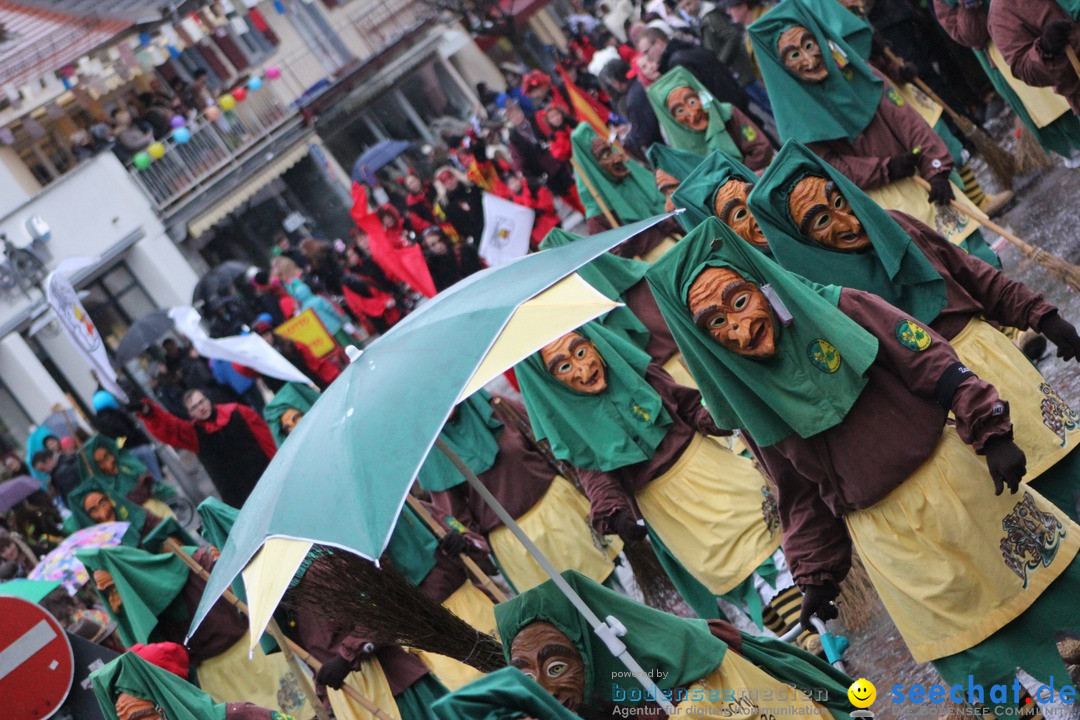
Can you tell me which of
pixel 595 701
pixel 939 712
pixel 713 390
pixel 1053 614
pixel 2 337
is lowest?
pixel 939 712

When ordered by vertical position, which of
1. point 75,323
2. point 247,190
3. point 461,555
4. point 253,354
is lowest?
point 461,555

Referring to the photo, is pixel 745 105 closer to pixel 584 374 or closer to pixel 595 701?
pixel 584 374

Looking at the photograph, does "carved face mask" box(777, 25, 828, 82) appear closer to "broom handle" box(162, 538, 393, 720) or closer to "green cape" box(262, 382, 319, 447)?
"green cape" box(262, 382, 319, 447)

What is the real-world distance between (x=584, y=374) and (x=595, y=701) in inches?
99.8

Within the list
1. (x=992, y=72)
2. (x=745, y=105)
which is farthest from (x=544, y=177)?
(x=992, y=72)

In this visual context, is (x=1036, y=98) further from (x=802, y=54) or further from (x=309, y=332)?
(x=309, y=332)

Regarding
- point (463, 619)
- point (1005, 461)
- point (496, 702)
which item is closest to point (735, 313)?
point (1005, 461)

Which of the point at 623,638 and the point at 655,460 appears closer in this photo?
the point at 623,638

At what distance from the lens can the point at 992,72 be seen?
8.81 meters

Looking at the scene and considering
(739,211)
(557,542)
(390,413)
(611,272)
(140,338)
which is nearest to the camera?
(390,413)

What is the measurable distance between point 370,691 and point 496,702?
112 inches

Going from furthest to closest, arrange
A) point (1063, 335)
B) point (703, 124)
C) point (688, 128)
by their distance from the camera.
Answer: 1. point (688, 128)
2. point (703, 124)
3. point (1063, 335)

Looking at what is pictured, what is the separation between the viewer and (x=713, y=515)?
681 centimetres

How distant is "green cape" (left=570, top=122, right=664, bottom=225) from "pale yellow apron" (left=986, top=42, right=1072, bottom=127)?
100 inches
